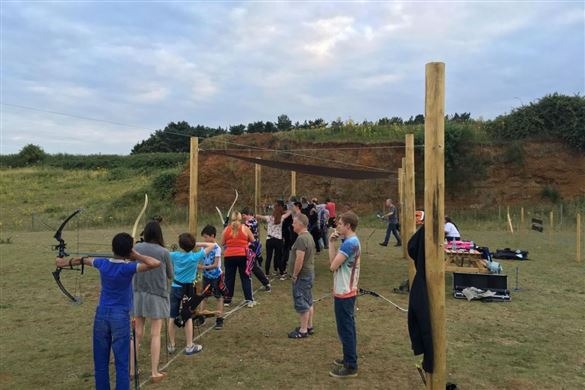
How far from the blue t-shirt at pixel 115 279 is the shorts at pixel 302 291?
231 cm

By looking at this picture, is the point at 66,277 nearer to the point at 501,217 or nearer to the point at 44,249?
the point at 44,249

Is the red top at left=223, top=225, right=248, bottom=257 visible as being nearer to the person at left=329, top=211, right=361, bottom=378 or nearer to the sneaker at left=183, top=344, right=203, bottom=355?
the sneaker at left=183, top=344, right=203, bottom=355

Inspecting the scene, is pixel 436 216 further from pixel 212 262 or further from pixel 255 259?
pixel 255 259

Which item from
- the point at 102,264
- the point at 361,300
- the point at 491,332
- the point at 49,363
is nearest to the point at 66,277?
the point at 49,363

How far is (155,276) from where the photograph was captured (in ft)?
14.4

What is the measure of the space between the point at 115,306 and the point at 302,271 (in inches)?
95.1

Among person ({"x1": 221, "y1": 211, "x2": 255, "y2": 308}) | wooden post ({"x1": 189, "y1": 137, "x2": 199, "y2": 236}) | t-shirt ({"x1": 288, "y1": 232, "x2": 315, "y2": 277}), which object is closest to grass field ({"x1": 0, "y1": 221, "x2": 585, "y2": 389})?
person ({"x1": 221, "y1": 211, "x2": 255, "y2": 308})

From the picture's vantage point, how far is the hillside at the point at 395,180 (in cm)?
2456

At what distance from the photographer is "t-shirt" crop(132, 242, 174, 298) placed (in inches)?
170

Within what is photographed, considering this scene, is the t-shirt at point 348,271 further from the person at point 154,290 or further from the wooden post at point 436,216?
the person at point 154,290

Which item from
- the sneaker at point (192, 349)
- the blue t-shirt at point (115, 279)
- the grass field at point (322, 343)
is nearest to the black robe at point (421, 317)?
the grass field at point (322, 343)

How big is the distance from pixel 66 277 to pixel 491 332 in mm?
8142

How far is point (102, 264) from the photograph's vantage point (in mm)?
3672

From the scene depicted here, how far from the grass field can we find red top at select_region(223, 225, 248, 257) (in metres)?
0.90
